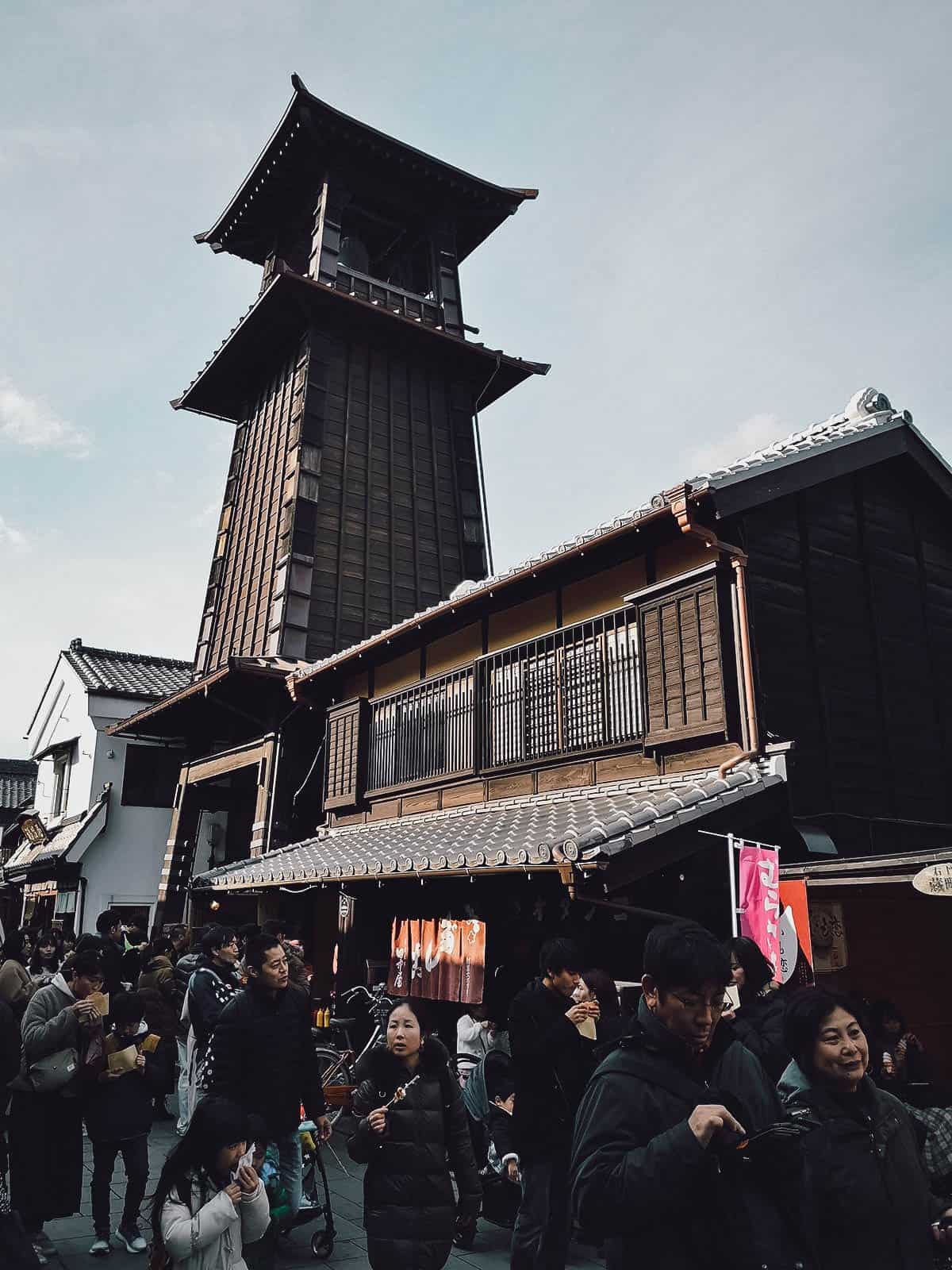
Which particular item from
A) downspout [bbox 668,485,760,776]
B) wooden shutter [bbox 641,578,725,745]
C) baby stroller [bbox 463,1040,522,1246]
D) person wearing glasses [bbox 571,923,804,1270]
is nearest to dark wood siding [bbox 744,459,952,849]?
downspout [bbox 668,485,760,776]

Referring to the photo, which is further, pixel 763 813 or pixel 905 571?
pixel 905 571

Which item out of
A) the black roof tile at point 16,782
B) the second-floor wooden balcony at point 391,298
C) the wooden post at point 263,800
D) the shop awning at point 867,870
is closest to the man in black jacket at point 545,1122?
the shop awning at point 867,870

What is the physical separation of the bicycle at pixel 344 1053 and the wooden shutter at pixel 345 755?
361 centimetres

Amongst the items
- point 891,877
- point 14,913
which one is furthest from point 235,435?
point 891,877

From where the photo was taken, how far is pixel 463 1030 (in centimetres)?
903

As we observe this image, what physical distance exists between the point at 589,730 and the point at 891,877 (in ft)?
15.1

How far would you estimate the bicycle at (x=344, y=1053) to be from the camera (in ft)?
33.4

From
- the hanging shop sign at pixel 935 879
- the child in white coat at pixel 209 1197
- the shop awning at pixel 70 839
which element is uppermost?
the shop awning at pixel 70 839

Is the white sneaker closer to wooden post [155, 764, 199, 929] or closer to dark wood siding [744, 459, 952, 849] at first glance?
dark wood siding [744, 459, 952, 849]

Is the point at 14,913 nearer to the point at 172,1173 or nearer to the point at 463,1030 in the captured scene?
the point at 463,1030

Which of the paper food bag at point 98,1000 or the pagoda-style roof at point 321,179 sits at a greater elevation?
the pagoda-style roof at point 321,179

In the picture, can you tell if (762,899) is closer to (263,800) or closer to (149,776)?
(263,800)

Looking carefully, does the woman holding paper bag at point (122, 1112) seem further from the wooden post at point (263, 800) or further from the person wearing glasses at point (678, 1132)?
the wooden post at point (263, 800)

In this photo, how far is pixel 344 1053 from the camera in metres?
11.0
